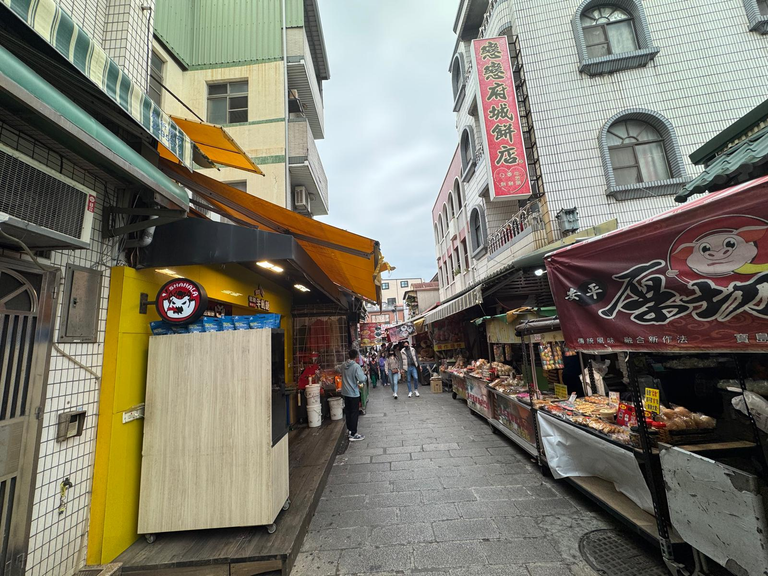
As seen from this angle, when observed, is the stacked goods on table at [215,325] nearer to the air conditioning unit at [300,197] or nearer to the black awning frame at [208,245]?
the black awning frame at [208,245]

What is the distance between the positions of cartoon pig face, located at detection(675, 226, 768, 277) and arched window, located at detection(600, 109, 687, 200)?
27.6ft

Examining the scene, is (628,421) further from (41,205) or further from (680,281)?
(41,205)

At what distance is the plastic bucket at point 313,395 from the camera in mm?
7766

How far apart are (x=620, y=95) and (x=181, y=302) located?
Answer: 12.7 meters

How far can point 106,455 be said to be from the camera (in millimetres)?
3145

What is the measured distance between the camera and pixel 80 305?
3000mm

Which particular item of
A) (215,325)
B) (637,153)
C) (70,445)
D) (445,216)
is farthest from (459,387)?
(445,216)

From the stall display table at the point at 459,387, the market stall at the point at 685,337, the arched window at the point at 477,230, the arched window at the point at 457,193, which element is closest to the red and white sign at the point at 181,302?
the market stall at the point at 685,337

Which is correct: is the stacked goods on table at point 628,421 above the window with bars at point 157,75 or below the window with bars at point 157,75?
below

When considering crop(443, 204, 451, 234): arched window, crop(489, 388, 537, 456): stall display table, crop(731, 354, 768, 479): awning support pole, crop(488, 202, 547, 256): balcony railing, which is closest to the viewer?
crop(731, 354, 768, 479): awning support pole

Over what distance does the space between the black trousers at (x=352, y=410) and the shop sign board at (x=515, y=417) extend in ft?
10.4

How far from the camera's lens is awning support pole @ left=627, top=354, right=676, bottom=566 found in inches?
114

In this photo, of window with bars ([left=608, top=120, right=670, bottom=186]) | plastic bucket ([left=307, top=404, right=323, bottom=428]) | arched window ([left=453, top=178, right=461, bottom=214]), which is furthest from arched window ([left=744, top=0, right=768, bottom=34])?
plastic bucket ([left=307, top=404, right=323, bottom=428])

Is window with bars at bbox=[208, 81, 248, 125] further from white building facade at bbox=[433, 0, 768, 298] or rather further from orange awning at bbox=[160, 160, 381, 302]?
white building facade at bbox=[433, 0, 768, 298]
